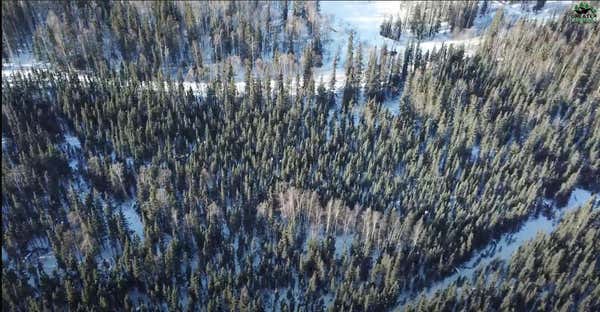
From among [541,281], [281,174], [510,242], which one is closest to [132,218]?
Answer: [281,174]

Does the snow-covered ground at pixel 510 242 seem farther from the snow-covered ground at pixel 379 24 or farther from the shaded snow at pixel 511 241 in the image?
the snow-covered ground at pixel 379 24

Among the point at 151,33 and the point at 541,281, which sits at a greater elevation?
the point at 151,33

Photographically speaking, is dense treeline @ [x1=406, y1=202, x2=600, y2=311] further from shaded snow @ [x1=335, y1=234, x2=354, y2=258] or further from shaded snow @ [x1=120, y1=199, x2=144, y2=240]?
shaded snow @ [x1=120, y1=199, x2=144, y2=240]

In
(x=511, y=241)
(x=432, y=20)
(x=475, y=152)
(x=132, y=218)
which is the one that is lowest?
(x=511, y=241)

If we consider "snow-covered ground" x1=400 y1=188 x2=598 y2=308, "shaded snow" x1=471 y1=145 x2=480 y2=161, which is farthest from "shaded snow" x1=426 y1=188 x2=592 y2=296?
"shaded snow" x1=471 y1=145 x2=480 y2=161

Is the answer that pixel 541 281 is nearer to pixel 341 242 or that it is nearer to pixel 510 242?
pixel 510 242
